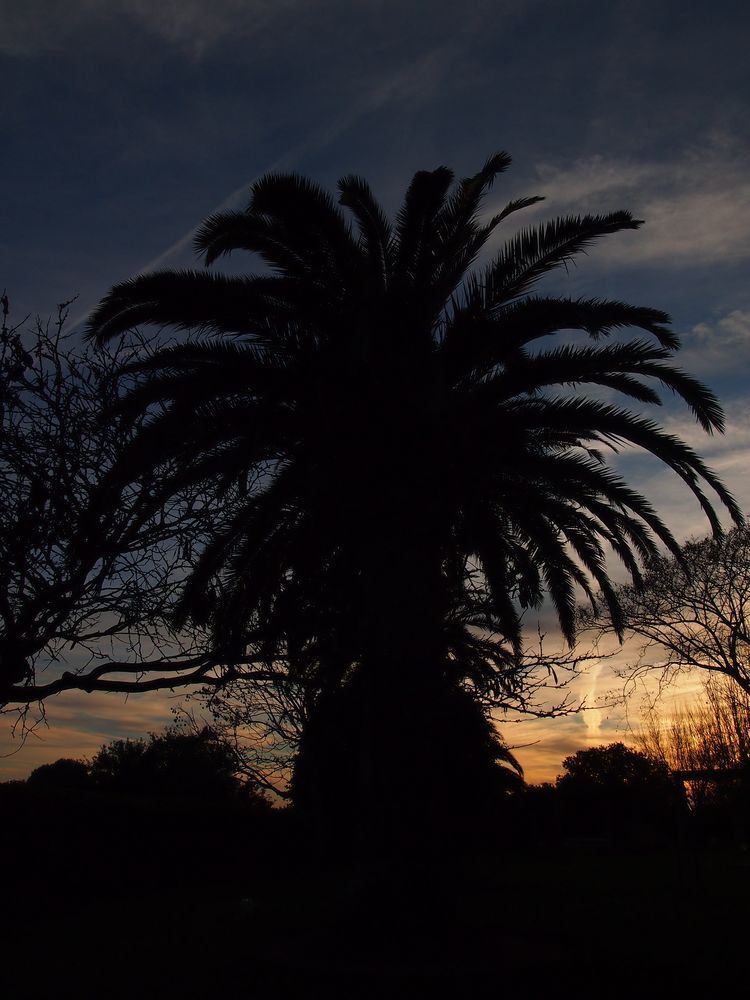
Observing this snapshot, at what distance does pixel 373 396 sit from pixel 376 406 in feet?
0.41

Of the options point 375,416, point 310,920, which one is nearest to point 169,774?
point 310,920

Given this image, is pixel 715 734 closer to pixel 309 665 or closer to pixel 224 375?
pixel 309 665

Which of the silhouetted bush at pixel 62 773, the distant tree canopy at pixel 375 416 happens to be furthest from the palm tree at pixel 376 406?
the silhouetted bush at pixel 62 773

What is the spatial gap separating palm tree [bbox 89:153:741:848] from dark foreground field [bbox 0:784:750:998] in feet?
5.52

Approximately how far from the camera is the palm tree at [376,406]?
Result: 29.7 ft

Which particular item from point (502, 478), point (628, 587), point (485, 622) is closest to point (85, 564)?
point (502, 478)

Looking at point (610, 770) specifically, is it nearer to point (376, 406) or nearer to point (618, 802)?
point (618, 802)

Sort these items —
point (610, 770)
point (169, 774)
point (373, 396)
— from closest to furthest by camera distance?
point (373, 396) < point (169, 774) < point (610, 770)

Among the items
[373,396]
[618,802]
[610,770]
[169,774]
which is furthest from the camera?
[610,770]

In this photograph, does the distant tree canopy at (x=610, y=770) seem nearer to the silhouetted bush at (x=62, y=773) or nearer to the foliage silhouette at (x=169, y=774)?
the foliage silhouette at (x=169, y=774)

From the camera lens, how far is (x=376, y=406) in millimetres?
9430

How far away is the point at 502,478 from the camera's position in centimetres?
1049

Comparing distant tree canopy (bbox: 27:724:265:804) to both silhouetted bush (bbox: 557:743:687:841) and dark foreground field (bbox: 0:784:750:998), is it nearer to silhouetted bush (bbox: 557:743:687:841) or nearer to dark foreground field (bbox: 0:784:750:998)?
dark foreground field (bbox: 0:784:750:998)

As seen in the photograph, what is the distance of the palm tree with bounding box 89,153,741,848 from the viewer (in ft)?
29.7
